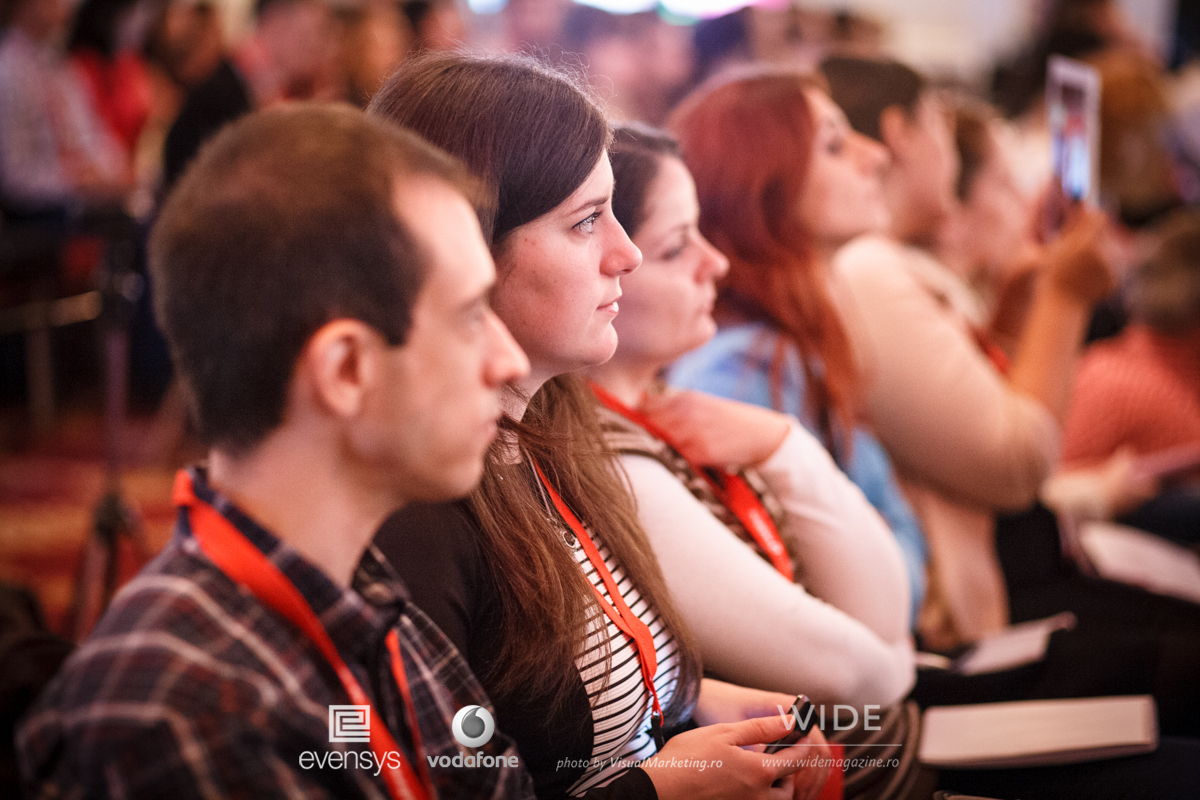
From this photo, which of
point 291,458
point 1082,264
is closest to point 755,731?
point 291,458

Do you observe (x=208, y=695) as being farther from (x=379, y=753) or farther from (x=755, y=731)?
(x=755, y=731)

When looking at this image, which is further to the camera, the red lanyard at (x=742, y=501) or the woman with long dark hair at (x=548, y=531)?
the red lanyard at (x=742, y=501)

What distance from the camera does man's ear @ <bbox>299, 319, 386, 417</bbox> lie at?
598 millimetres

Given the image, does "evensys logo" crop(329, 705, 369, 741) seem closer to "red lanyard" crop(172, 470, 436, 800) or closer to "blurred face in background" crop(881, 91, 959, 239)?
"red lanyard" crop(172, 470, 436, 800)

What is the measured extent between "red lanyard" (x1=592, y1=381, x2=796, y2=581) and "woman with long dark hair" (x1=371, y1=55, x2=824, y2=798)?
0.17 metres

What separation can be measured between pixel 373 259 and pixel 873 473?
107cm

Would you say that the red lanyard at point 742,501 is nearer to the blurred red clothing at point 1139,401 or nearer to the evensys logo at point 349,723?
the evensys logo at point 349,723

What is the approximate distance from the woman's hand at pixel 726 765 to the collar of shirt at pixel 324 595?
1.00ft

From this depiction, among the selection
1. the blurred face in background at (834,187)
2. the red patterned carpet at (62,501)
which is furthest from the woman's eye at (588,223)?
the red patterned carpet at (62,501)

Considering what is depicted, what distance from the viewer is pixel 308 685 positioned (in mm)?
617

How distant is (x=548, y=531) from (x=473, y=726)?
0.64ft

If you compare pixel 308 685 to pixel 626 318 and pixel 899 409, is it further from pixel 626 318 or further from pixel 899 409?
pixel 899 409

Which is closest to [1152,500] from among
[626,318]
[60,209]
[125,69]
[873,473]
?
[873,473]

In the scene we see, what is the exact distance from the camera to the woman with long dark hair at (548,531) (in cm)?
81
